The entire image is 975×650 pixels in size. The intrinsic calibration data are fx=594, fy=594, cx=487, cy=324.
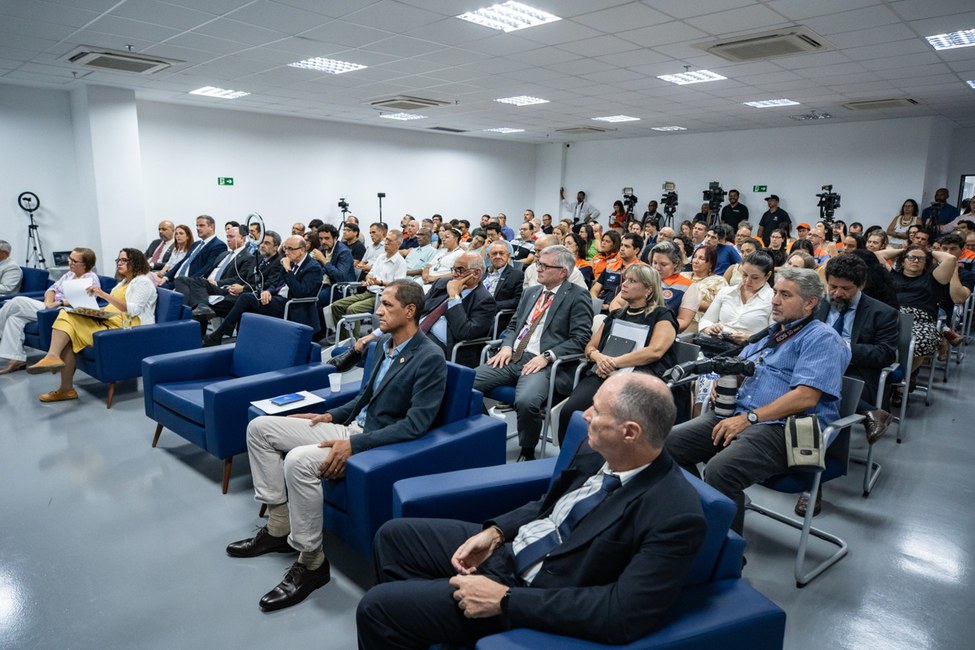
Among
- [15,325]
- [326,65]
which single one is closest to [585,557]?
[15,325]

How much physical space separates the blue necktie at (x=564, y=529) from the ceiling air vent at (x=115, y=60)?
671cm

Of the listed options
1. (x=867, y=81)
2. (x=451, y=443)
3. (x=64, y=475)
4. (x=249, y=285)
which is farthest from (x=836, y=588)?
(x=867, y=81)

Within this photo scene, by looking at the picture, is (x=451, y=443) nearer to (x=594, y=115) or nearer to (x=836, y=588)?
(x=836, y=588)

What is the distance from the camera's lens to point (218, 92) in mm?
8305

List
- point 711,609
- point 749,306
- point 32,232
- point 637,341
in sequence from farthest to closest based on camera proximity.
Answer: point 32,232 → point 749,306 → point 637,341 → point 711,609

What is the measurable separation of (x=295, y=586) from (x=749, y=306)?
2856 mm

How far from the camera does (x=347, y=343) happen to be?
5090 millimetres

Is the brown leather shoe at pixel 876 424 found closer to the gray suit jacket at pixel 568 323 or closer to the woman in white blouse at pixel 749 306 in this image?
the woman in white blouse at pixel 749 306

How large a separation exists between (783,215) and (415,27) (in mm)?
8339

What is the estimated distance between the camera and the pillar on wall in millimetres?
7883

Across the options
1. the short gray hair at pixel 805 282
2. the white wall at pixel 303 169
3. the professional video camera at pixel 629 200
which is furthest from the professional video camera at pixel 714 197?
the short gray hair at pixel 805 282

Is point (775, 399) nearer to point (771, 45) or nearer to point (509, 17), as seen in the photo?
point (509, 17)

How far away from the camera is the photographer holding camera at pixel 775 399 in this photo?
7.59 feet

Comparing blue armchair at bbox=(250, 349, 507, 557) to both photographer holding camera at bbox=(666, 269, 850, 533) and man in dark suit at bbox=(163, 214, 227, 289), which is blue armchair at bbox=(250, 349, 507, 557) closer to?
photographer holding camera at bbox=(666, 269, 850, 533)
